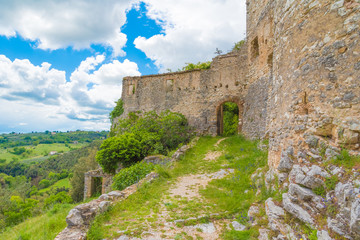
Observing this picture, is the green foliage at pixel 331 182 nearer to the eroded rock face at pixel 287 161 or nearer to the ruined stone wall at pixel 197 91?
the eroded rock face at pixel 287 161

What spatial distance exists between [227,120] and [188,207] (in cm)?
1270

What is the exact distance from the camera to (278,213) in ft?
10.5

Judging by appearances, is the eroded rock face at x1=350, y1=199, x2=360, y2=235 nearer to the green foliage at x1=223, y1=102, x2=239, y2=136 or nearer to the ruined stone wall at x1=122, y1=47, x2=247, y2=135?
the ruined stone wall at x1=122, y1=47, x2=247, y2=135

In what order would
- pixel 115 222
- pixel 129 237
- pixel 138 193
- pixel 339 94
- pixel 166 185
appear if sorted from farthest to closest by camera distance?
pixel 166 185 → pixel 138 193 → pixel 115 222 → pixel 129 237 → pixel 339 94

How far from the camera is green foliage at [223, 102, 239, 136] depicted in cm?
1590

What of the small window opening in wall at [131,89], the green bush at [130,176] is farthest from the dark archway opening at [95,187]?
the small window opening in wall at [131,89]

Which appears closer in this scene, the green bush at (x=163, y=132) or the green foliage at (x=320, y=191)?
the green foliage at (x=320, y=191)

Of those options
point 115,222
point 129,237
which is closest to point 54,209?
point 115,222

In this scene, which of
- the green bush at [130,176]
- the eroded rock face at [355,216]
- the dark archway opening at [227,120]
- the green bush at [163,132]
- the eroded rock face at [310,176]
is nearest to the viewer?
the eroded rock face at [355,216]

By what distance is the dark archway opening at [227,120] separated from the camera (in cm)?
1567

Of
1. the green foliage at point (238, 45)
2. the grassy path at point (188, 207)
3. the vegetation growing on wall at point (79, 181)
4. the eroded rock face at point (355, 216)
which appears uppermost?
the green foliage at point (238, 45)

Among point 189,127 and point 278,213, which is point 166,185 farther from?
point 189,127

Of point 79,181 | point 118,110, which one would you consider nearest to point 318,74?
point 118,110

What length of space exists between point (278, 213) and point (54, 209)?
9.35 m
